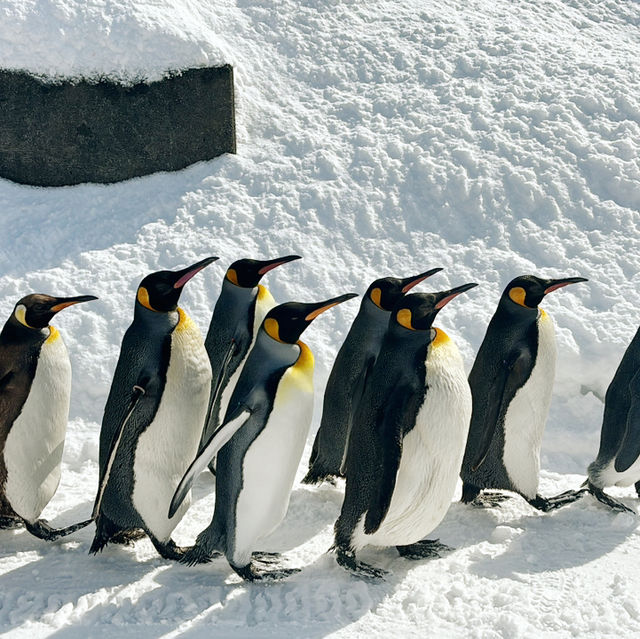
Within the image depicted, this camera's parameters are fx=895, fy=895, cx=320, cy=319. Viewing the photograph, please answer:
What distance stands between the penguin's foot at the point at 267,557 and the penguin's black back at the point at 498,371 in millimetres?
866

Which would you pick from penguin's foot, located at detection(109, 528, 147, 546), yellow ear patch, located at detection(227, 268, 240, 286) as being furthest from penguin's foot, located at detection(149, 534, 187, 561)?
yellow ear patch, located at detection(227, 268, 240, 286)

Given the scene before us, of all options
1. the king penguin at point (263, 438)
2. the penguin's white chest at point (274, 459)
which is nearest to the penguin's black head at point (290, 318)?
the king penguin at point (263, 438)

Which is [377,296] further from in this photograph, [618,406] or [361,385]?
[618,406]

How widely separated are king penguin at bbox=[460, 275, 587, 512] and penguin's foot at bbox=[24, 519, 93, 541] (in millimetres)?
1583

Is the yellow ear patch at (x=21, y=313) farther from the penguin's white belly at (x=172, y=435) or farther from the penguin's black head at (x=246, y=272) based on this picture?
the penguin's black head at (x=246, y=272)

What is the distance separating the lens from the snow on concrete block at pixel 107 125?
600cm

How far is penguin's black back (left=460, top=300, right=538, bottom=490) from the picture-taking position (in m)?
3.58

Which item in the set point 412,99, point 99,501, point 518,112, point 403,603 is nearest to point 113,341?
point 99,501

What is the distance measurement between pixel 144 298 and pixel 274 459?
2.54 feet

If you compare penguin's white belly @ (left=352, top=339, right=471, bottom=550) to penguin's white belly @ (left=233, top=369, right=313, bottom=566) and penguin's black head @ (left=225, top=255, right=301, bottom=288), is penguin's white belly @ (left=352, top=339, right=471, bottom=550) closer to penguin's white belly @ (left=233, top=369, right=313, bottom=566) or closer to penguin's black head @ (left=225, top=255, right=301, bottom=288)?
penguin's white belly @ (left=233, top=369, right=313, bottom=566)

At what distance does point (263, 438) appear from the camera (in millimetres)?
3088

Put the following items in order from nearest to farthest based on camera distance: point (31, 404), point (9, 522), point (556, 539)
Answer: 1. point (31, 404)
2. point (556, 539)
3. point (9, 522)

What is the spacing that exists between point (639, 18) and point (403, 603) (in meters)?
6.56

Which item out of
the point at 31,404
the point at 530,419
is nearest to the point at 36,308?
the point at 31,404
